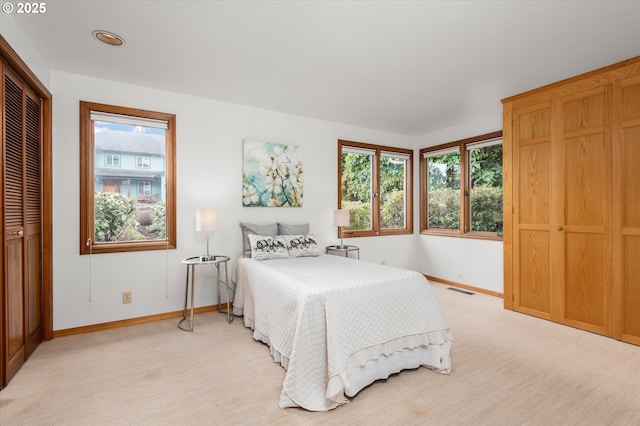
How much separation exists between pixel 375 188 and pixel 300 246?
6.69 ft

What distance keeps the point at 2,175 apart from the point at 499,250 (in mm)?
5079

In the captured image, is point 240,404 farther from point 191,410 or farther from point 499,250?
point 499,250

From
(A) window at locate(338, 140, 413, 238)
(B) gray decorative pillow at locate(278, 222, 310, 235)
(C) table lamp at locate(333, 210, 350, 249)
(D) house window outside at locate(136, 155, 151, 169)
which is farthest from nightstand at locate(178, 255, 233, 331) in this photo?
(A) window at locate(338, 140, 413, 238)

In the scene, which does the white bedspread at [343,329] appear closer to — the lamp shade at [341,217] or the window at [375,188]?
the lamp shade at [341,217]

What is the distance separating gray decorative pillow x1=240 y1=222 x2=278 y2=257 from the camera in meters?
3.69

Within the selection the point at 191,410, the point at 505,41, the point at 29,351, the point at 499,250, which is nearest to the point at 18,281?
the point at 29,351

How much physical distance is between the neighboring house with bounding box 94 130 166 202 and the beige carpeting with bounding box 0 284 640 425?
1.45 m

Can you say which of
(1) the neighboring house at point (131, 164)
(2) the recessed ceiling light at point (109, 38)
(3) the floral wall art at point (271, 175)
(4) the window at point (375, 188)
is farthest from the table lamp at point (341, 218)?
(2) the recessed ceiling light at point (109, 38)

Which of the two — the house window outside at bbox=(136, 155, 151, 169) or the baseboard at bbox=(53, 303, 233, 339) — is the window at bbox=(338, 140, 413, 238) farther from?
the house window outside at bbox=(136, 155, 151, 169)

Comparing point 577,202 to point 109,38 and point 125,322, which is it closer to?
point 109,38

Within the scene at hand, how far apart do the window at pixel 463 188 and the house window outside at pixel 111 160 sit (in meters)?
4.47

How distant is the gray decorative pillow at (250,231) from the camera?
3689 millimetres

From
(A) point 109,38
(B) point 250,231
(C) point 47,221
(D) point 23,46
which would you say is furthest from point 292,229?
(D) point 23,46

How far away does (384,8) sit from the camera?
204cm
